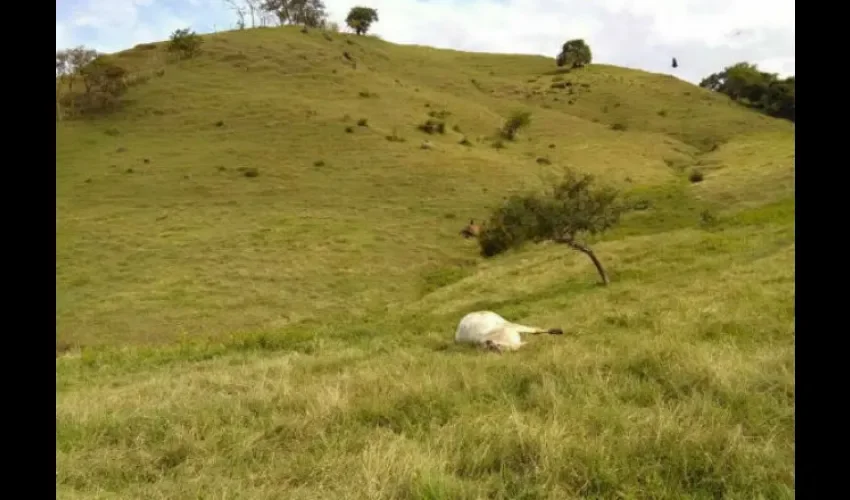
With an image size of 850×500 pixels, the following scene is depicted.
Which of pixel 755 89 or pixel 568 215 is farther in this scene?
pixel 755 89

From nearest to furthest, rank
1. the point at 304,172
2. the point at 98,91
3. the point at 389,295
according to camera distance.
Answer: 1. the point at 389,295
2. the point at 304,172
3. the point at 98,91

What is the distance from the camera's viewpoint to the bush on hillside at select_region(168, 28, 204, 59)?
81.1 meters

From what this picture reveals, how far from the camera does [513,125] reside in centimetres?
7056

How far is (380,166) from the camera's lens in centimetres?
5209

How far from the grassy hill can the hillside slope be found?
276 millimetres

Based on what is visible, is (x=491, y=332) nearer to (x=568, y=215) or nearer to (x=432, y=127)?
(x=568, y=215)

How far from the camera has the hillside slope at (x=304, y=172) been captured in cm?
3073

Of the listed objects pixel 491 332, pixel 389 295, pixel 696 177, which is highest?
pixel 696 177

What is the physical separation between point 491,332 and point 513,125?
6074cm

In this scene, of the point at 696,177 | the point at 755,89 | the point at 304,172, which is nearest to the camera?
the point at 304,172

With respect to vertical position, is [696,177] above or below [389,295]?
above

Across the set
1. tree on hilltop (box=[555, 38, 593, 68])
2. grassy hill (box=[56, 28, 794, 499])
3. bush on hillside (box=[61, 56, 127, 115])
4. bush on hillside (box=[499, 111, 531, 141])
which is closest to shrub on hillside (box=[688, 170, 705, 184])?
grassy hill (box=[56, 28, 794, 499])

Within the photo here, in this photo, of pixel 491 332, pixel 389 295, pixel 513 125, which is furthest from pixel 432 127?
pixel 491 332
